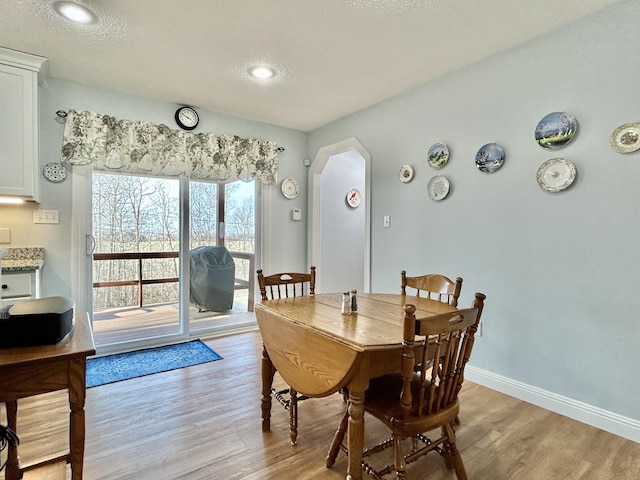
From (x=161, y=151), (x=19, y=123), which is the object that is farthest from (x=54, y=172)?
(x=161, y=151)

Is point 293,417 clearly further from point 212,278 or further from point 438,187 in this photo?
point 212,278

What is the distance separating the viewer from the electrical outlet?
9.14 feet

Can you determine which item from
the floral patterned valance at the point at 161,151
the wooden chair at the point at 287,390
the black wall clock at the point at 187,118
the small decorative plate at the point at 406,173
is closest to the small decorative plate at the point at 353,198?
the floral patterned valance at the point at 161,151

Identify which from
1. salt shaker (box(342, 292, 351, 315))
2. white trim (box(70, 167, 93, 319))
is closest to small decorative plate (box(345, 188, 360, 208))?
white trim (box(70, 167, 93, 319))

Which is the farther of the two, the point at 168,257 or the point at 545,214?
the point at 168,257

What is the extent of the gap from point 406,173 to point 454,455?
228 cm

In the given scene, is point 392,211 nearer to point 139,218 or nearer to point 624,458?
point 624,458

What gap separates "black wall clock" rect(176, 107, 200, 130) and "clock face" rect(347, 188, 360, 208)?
2.18 m

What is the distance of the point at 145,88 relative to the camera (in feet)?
9.96

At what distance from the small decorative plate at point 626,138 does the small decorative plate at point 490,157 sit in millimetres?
620

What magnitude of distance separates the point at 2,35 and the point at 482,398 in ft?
13.2

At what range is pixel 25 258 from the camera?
2719 mm

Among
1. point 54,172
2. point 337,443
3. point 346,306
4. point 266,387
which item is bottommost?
point 337,443

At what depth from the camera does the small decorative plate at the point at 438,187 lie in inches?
111
